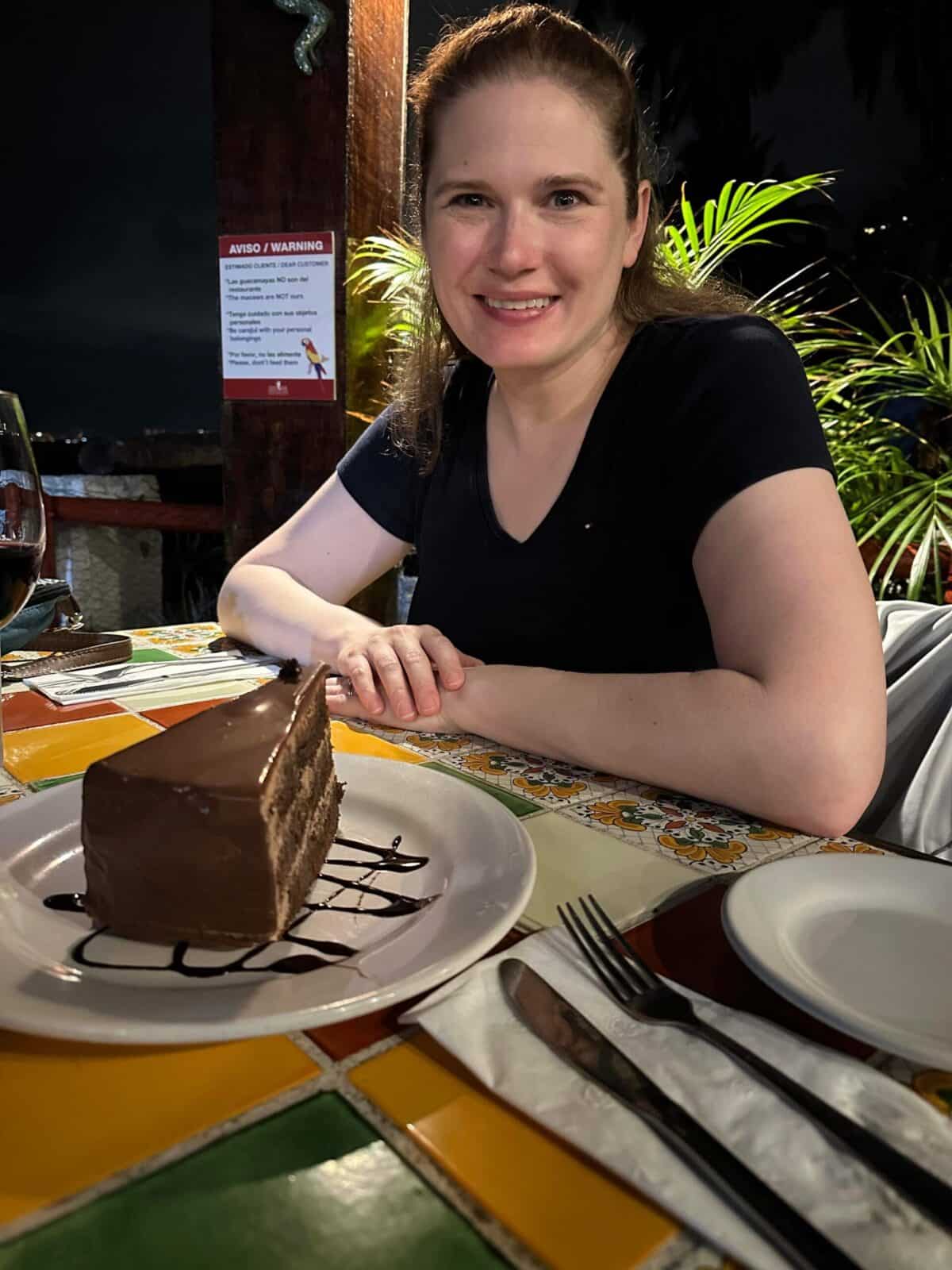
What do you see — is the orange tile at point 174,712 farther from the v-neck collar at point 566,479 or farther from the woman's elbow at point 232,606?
the v-neck collar at point 566,479

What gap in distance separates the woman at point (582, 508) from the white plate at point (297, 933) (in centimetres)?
32

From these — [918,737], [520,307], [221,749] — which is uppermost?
[520,307]

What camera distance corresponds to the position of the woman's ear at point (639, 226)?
1.69 meters

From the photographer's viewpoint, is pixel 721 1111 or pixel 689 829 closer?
pixel 721 1111

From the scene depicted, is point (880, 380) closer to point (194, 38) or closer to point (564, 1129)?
Answer: point (564, 1129)

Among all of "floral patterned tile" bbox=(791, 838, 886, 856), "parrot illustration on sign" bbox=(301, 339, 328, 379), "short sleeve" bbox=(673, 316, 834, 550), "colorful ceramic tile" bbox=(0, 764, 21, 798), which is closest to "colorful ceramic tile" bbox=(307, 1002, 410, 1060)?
"floral patterned tile" bbox=(791, 838, 886, 856)

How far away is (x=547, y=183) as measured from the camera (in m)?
1.48

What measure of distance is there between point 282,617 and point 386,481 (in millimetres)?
549

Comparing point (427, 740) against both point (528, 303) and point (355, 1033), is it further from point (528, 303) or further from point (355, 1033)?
point (528, 303)

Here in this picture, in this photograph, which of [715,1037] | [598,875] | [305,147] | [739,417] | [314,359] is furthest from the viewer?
[314,359]

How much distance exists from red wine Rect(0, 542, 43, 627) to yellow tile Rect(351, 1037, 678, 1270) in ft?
2.56

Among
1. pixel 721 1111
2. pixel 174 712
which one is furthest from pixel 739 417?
pixel 721 1111

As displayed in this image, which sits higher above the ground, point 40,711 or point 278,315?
point 278,315

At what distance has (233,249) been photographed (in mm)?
3820
